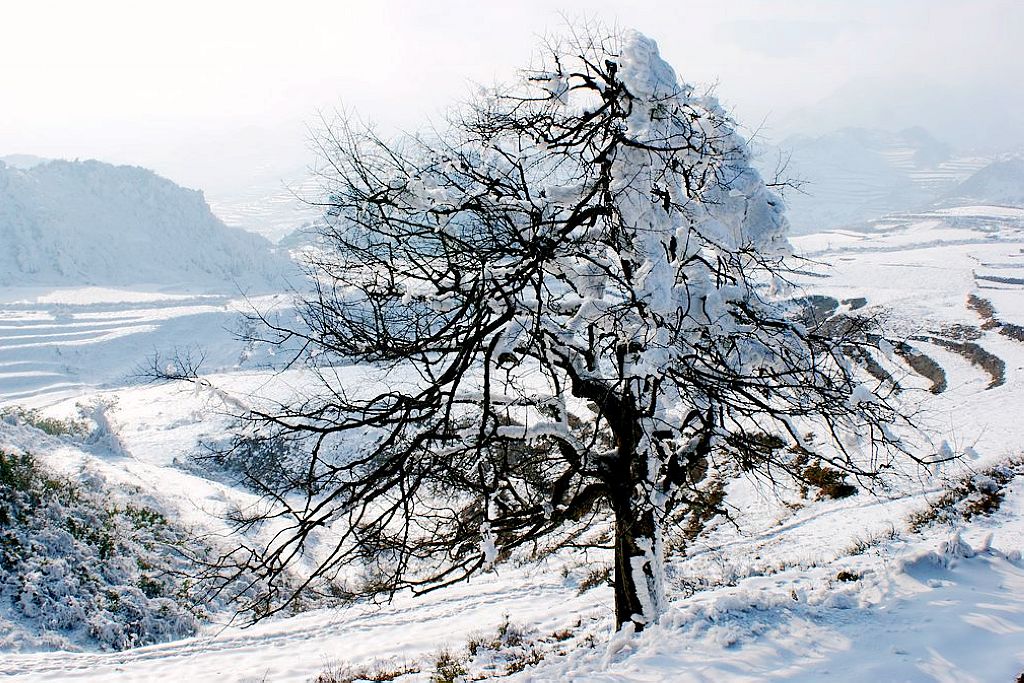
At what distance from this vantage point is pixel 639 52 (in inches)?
175

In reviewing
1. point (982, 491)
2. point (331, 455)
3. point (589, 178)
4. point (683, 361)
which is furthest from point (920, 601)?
point (331, 455)

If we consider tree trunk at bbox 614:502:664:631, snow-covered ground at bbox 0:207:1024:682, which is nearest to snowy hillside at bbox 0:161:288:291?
snow-covered ground at bbox 0:207:1024:682

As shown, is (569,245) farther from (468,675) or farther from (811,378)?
(468,675)

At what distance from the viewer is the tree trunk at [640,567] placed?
599 centimetres

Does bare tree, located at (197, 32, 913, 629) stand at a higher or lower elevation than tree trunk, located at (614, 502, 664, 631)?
higher

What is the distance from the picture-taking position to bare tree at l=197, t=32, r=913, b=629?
462 cm

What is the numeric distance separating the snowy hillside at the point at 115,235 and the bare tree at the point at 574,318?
425 feet

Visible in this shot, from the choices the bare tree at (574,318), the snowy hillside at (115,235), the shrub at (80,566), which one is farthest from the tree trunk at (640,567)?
the snowy hillside at (115,235)

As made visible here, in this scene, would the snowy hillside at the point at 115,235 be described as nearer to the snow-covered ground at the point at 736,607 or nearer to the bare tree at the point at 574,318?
the snow-covered ground at the point at 736,607

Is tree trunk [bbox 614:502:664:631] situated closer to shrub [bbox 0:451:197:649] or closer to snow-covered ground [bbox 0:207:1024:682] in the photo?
snow-covered ground [bbox 0:207:1024:682]

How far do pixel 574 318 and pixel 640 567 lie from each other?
2.93 meters

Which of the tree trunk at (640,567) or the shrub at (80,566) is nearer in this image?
the tree trunk at (640,567)

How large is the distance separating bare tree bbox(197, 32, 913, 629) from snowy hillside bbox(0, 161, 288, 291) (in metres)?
130

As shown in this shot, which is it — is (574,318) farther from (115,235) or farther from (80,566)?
(115,235)
